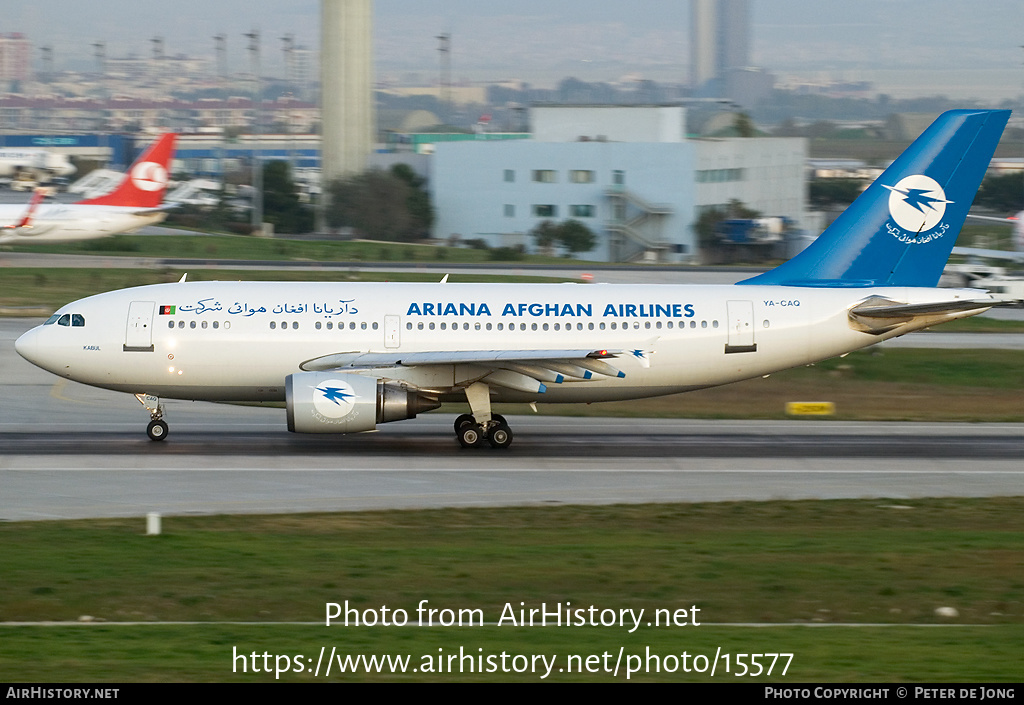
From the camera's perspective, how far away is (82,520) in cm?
2253

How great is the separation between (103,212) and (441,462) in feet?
205

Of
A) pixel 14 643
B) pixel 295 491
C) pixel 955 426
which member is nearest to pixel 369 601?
pixel 14 643

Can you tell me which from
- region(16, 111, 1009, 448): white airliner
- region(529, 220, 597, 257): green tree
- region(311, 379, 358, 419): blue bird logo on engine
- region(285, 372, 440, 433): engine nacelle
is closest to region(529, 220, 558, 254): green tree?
region(529, 220, 597, 257): green tree

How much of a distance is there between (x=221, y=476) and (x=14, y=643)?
13901 millimetres

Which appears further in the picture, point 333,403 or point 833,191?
point 833,191

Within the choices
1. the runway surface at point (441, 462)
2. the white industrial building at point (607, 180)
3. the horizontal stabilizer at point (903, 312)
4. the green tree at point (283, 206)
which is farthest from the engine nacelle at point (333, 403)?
the green tree at point (283, 206)

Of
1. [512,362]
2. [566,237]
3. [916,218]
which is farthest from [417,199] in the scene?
[512,362]

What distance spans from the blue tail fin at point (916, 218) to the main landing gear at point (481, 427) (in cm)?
963

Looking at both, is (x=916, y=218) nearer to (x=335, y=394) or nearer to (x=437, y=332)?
(x=437, y=332)

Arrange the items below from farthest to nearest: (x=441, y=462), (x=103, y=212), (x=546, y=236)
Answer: (x=546, y=236) < (x=103, y=212) < (x=441, y=462)

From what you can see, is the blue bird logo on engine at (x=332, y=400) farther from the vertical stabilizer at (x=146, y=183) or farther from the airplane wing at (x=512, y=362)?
the vertical stabilizer at (x=146, y=183)

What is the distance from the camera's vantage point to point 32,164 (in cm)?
15575

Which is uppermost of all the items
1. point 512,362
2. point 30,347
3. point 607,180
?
point 607,180

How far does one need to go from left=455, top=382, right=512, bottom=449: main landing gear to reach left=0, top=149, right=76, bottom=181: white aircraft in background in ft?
451
